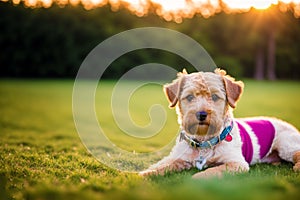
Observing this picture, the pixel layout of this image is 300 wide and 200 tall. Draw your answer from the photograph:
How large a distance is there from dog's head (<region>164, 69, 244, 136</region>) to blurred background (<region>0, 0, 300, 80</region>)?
37749 millimetres

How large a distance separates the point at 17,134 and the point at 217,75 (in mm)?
6079

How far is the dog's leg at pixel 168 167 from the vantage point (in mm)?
5398

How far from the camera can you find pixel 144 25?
176ft

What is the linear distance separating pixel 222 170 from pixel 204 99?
1.02 m

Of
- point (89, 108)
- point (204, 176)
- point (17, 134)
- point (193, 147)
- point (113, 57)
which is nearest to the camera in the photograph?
point (204, 176)

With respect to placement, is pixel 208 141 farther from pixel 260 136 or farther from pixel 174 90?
pixel 260 136

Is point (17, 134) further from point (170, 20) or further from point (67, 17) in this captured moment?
point (170, 20)

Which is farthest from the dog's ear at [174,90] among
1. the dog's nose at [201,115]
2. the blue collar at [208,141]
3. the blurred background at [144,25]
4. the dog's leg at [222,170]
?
the blurred background at [144,25]

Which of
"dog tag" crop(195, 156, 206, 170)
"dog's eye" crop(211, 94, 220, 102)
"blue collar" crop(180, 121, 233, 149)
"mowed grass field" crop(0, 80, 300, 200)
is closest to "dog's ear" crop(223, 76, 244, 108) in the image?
"dog's eye" crop(211, 94, 220, 102)

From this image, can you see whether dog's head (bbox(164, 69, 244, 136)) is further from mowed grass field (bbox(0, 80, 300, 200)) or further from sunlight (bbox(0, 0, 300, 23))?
sunlight (bbox(0, 0, 300, 23))

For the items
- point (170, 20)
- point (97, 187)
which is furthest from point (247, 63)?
point (97, 187)

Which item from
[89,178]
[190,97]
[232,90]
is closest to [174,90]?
[190,97]

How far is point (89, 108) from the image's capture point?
19.0 metres

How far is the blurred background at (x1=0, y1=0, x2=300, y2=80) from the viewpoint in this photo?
4538 centimetres
